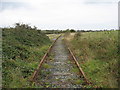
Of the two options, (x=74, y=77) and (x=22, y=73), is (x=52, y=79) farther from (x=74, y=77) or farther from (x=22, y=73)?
(x=22, y=73)

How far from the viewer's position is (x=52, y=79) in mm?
7262

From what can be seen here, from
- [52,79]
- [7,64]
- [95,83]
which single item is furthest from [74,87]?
[7,64]

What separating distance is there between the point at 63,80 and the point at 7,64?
2.92 m

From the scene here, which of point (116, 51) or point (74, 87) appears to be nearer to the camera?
point (74, 87)

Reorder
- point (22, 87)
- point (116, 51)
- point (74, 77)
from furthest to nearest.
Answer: point (116, 51) → point (74, 77) → point (22, 87)

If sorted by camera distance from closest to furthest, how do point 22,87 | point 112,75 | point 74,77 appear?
point 22,87, point 112,75, point 74,77

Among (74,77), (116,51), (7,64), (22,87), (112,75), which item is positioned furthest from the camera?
(116,51)

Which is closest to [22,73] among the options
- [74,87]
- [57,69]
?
[57,69]

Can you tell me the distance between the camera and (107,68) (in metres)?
8.05

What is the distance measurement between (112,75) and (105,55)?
11.9 feet

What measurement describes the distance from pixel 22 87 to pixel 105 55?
5.72 metres

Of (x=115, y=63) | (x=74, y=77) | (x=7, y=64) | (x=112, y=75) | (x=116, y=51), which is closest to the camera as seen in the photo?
(x=112, y=75)

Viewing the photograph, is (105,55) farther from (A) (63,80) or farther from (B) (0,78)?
(B) (0,78)

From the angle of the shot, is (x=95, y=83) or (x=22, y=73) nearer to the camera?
(x=95, y=83)
